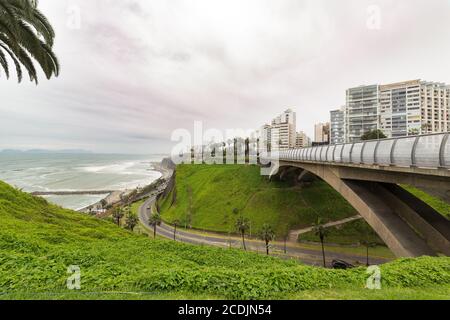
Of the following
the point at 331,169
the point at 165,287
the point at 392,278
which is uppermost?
the point at 331,169

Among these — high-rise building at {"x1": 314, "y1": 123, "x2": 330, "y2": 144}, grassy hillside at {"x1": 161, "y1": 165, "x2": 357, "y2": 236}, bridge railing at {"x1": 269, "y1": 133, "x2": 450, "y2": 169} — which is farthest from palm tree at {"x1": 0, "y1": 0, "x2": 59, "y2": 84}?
high-rise building at {"x1": 314, "y1": 123, "x2": 330, "y2": 144}

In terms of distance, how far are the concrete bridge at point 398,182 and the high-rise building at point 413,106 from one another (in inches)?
4046

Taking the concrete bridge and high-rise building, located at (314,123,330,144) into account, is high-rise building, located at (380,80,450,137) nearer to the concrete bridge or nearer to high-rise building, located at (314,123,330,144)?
high-rise building, located at (314,123,330,144)

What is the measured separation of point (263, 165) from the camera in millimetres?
59500

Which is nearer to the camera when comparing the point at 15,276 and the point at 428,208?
the point at 15,276

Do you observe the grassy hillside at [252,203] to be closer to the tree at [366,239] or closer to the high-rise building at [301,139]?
the tree at [366,239]

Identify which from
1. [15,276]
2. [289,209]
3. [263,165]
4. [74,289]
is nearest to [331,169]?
[74,289]

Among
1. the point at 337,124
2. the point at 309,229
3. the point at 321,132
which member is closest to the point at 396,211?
the point at 309,229

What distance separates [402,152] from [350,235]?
30.2 metres

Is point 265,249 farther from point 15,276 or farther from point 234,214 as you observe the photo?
point 15,276

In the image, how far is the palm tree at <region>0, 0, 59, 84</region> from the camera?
9.36 m

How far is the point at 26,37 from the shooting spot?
11.2 meters

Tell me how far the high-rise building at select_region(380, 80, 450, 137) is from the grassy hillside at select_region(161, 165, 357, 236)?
266ft

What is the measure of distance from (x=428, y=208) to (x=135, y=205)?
77.4 meters
